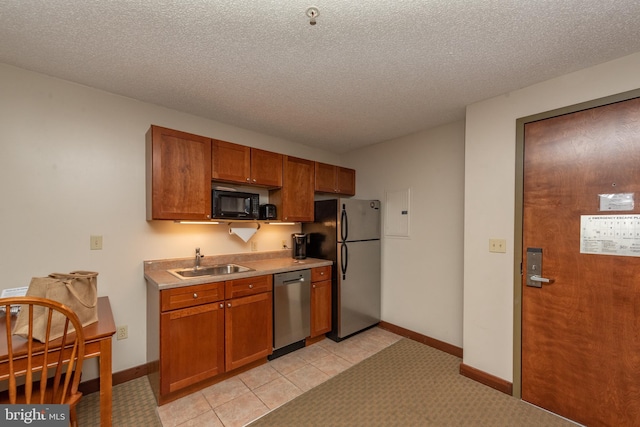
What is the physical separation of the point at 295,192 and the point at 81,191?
189 cm

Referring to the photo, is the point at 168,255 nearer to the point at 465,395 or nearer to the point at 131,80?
the point at 131,80

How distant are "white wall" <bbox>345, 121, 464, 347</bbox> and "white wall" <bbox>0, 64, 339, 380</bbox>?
234 centimetres

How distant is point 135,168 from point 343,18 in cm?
211

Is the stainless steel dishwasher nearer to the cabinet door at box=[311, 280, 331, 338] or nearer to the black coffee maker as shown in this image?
the cabinet door at box=[311, 280, 331, 338]

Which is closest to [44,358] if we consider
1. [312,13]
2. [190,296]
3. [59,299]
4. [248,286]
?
[59,299]

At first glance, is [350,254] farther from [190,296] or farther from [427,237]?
[190,296]

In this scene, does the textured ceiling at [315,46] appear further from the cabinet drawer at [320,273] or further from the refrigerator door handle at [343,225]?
the cabinet drawer at [320,273]

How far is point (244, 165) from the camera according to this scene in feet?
8.98

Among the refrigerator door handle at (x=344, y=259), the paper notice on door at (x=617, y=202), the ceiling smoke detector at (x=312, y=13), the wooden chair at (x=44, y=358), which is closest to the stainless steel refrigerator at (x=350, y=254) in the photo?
the refrigerator door handle at (x=344, y=259)

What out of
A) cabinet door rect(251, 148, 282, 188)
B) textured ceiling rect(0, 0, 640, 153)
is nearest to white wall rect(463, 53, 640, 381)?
textured ceiling rect(0, 0, 640, 153)

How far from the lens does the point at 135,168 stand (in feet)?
7.88

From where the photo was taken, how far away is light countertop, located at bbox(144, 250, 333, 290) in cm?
213

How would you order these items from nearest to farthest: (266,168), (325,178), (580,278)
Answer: (580,278)
(266,168)
(325,178)

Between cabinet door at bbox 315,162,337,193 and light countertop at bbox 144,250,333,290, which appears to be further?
cabinet door at bbox 315,162,337,193
